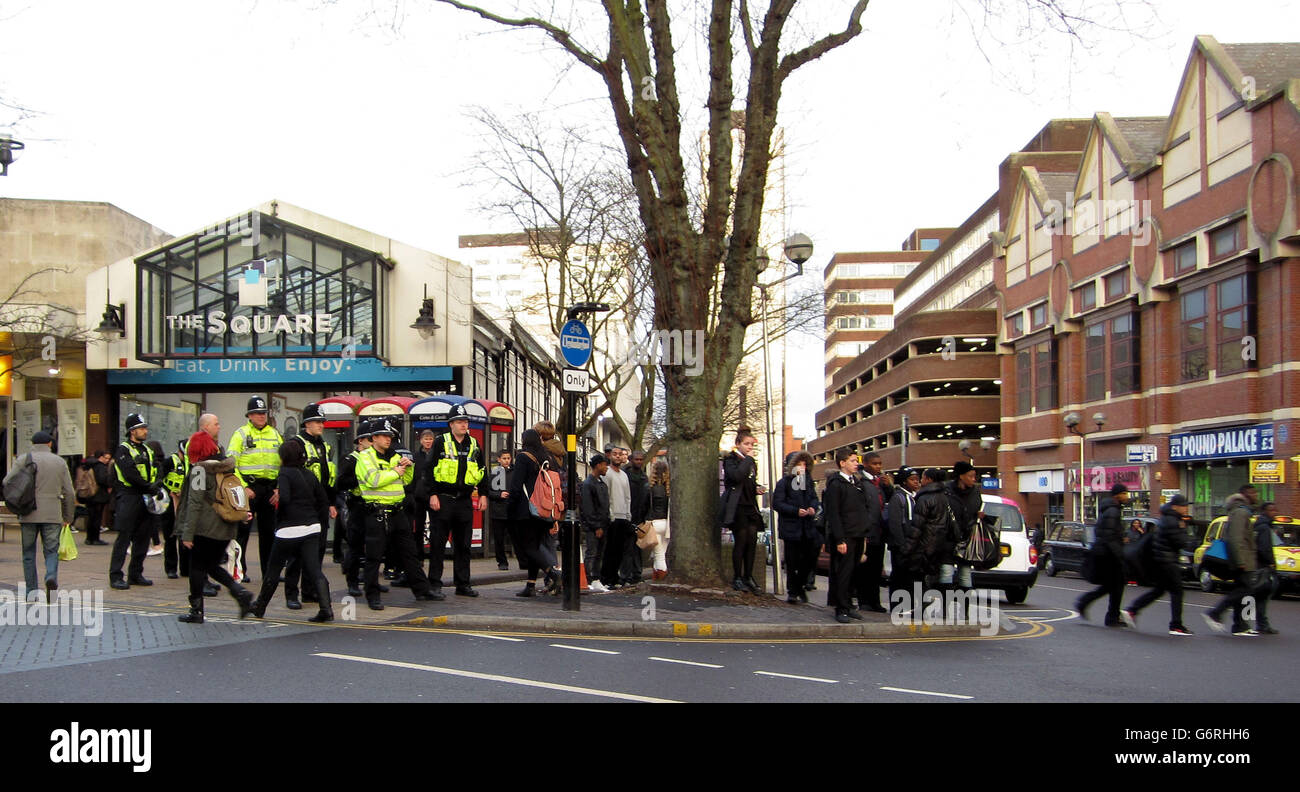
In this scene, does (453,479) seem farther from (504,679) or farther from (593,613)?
(504,679)

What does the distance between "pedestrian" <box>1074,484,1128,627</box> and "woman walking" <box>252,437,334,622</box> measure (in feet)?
26.6

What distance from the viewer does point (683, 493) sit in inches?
503

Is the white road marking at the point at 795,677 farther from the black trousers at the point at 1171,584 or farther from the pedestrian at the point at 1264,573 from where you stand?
the pedestrian at the point at 1264,573

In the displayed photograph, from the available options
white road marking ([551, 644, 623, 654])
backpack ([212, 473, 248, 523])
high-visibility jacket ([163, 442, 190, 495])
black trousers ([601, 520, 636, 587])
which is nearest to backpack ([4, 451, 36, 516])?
high-visibility jacket ([163, 442, 190, 495])

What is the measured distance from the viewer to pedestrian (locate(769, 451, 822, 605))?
42.3ft

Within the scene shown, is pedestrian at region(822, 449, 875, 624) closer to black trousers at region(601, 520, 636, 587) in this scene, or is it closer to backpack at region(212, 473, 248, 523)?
black trousers at region(601, 520, 636, 587)

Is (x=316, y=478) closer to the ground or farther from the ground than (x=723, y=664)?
farther from the ground

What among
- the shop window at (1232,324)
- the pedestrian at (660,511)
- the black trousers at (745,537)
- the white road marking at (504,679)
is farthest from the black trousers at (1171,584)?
the shop window at (1232,324)

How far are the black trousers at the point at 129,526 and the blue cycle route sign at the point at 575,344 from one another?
195 inches

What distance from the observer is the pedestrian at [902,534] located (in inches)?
450
